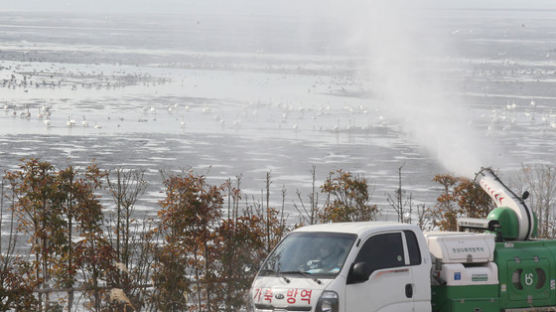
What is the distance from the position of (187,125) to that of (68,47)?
100915 mm

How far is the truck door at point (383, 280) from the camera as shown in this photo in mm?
15750

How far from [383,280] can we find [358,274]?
630mm

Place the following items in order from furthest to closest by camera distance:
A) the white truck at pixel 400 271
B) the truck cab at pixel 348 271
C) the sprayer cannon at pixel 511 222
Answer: the sprayer cannon at pixel 511 222 → the white truck at pixel 400 271 → the truck cab at pixel 348 271

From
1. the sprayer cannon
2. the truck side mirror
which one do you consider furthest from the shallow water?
the truck side mirror

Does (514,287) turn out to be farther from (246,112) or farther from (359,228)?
(246,112)

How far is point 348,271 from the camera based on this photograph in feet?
51.6

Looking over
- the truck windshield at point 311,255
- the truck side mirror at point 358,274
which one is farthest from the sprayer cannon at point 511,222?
the truck side mirror at point 358,274

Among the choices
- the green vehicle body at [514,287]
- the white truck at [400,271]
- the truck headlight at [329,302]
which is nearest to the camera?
the truck headlight at [329,302]

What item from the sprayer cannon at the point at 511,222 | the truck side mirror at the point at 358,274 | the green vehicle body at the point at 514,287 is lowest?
the green vehicle body at the point at 514,287

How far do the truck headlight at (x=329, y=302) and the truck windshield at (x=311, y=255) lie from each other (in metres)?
0.37

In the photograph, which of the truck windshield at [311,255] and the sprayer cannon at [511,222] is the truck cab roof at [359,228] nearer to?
the truck windshield at [311,255]

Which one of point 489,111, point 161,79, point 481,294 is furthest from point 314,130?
point 481,294

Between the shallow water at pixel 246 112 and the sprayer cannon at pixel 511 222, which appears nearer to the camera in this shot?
the sprayer cannon at pixel 511 222

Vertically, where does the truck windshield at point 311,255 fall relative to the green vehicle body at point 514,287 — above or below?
above
